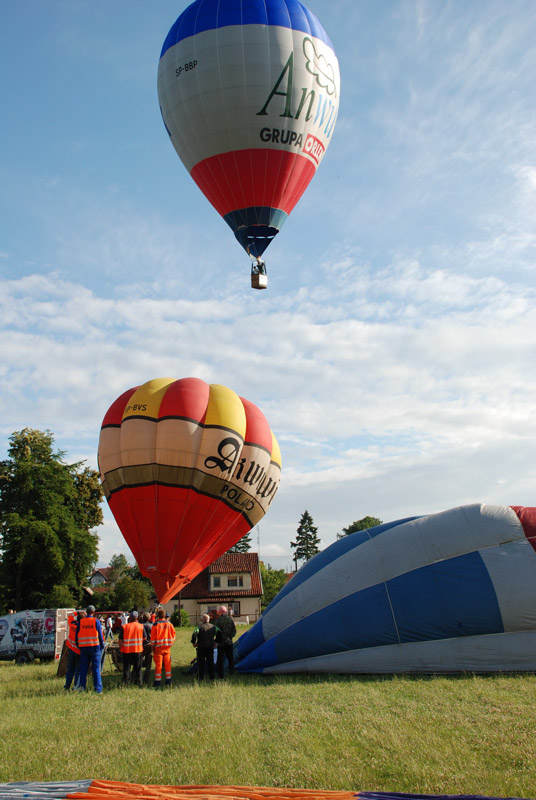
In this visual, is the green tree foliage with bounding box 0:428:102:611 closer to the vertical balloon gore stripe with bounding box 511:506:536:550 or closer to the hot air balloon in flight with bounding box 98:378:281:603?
the hot air balloon in flight with bounding box 98:378:281:603

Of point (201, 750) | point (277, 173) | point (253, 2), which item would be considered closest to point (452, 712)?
point (201, 750)

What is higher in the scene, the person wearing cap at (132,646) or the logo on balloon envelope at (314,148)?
the logo on balloon envelope at (314,148)

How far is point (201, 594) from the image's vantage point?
50.0 meters

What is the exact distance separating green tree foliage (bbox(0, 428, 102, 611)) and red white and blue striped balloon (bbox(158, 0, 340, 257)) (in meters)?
21.1

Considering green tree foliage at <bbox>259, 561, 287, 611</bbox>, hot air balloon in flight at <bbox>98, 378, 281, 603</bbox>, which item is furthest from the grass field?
green tree foliage at <bbox>259, 561, 287, 611</bbox>

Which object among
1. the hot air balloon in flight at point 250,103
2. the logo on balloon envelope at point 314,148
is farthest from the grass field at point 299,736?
the logo on balloon envelope at point 314,148

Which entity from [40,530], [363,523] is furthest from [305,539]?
[40,530]

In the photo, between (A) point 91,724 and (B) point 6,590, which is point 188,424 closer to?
(A) point 91,724

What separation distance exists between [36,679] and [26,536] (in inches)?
830

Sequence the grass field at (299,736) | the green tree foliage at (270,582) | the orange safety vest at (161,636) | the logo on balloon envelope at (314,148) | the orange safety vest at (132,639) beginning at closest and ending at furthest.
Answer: the grass field at (299,736) → the orange safety vest at (161,636) → the orange safety vest at (132,639) → the logo on balloon envelope at (314,148) → the green tree foliage at (270,582)

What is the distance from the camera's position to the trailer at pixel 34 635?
59.2ft

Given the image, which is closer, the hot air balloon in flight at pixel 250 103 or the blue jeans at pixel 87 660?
the blue jeans at pixel 87 660

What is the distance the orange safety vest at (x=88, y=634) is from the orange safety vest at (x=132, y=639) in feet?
2.16

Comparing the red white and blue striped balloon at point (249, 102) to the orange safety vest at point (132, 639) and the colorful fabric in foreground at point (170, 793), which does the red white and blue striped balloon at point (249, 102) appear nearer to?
the orange safety vest at point (132, 639)
